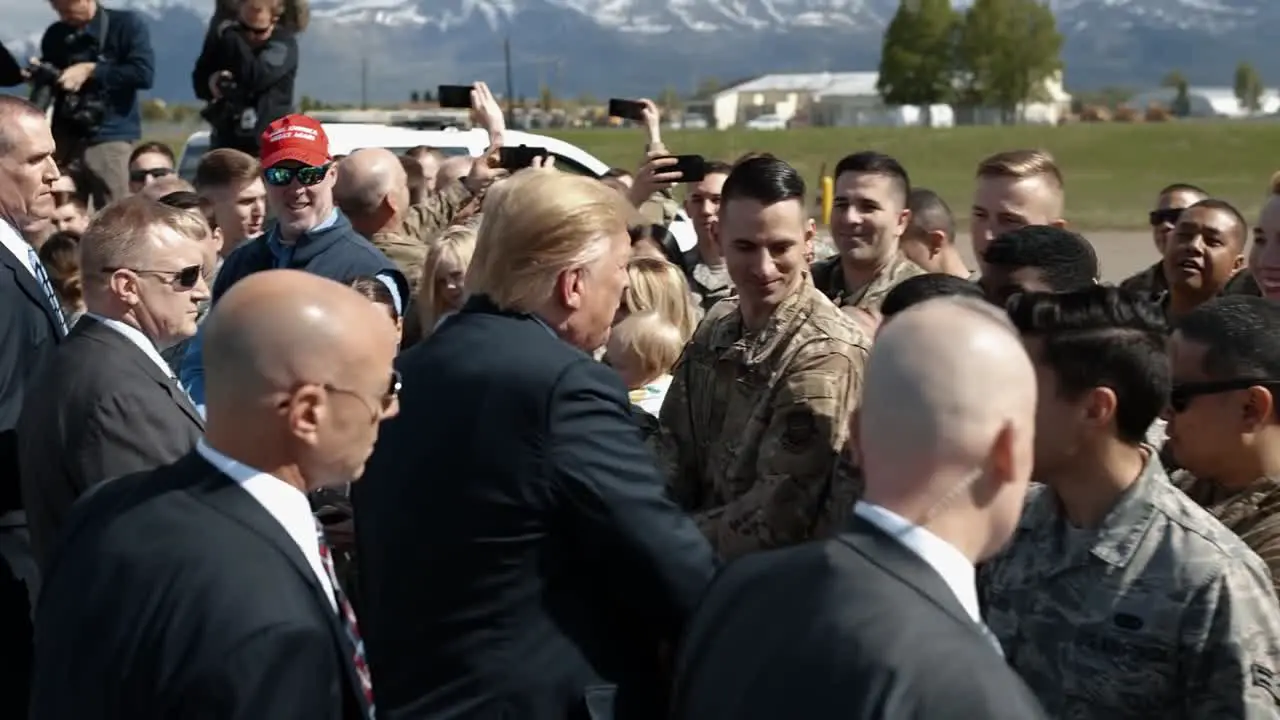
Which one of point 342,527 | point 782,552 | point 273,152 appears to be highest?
point 273,152

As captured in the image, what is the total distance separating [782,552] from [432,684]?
1261mm

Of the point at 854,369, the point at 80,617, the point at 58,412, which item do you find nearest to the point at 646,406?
the point at 854,369

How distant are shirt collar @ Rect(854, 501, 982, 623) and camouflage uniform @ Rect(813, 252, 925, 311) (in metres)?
3.70

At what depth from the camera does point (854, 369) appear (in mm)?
4438

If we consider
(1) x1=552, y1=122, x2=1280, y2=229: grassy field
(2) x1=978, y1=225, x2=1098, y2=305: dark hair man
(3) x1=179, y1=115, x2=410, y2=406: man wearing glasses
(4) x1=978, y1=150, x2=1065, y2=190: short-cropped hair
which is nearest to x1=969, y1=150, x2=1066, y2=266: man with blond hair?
(4) x1=978, y1=150, x2=1065, y2=190: short-cropped hair

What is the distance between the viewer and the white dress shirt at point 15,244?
5344 millimetres

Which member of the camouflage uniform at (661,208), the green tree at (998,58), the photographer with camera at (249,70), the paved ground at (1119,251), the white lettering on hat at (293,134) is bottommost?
the paved ground at (1119,251)

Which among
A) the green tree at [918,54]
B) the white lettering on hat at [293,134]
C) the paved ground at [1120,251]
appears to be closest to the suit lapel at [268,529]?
the white lettering on hat at [293,134]

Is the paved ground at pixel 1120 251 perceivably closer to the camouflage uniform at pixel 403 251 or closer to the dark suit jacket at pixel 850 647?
the camouflage uniform at pixel 403 251

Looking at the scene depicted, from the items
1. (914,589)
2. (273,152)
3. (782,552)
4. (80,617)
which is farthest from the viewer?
(273,152)

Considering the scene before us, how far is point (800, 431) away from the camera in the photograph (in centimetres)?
434

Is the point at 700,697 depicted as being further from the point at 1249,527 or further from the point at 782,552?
the point at 1249,527

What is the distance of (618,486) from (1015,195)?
3742 millimetres

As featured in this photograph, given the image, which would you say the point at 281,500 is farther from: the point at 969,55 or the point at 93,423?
the point at 969,55
